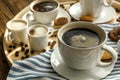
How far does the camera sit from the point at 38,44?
2.54 feet

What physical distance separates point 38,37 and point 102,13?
271 mm

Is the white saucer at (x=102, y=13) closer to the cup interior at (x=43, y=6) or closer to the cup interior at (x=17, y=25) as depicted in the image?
the cup interior at (x=43, y=6)

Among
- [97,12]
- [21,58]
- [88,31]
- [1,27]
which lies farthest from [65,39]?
[1,27]

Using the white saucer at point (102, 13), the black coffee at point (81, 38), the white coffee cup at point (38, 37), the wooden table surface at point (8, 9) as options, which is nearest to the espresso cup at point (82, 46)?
the black coffee at point (81, 38)

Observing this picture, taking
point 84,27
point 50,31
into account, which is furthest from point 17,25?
point 84,27

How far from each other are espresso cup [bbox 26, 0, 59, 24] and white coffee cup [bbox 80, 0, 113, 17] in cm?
9

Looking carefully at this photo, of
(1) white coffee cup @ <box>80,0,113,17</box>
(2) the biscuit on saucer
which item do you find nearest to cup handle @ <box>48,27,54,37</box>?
(2) the biscuit on saucer

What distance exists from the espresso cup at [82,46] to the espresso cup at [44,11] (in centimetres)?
19

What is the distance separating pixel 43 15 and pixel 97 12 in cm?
18

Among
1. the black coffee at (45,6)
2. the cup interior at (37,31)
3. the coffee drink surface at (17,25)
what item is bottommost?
the cup interior at (37,31)

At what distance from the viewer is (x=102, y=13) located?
917 mm

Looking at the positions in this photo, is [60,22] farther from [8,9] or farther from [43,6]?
[8,9]

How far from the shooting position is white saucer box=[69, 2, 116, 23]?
2.92ft

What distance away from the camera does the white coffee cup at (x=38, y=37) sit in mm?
761
